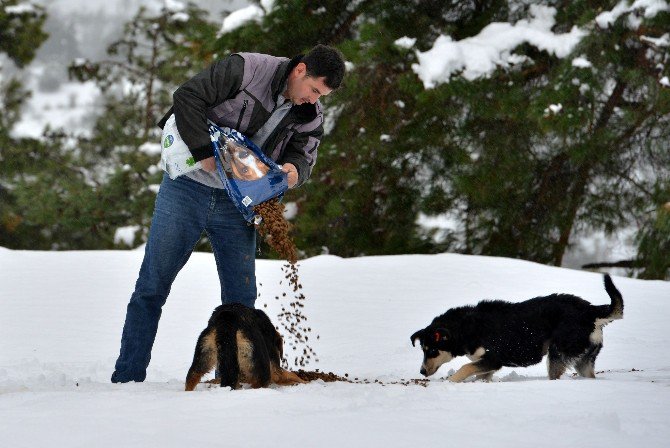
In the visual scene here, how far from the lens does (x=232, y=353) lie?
3.56m

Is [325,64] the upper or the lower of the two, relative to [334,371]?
upper

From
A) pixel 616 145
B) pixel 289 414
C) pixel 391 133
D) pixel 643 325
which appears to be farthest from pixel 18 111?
pixel 289 414

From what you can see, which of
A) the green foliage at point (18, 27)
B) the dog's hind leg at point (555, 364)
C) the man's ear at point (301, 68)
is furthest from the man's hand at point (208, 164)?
the green foliage at point (18, 27)

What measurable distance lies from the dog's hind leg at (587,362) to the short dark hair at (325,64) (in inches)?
84.7

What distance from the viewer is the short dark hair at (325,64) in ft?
12.7

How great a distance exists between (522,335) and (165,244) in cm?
223

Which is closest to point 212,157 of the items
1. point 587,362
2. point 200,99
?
point 200,99

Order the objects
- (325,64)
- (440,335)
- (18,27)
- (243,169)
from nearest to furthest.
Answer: (325,64) → (243,169) → (440,335) → (18,27)

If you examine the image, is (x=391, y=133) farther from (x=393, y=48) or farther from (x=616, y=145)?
(x=616, y=145)

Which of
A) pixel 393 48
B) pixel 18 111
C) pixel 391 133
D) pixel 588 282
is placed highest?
pixel 18 111

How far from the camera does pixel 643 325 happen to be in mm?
6191

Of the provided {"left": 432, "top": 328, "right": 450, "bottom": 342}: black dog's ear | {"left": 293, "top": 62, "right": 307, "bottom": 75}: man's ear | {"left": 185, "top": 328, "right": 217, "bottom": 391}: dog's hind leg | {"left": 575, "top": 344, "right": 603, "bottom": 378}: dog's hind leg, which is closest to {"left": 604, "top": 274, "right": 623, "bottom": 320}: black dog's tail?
{"left": 575, "top": 344, "right": 603, "bottom": 378}: dog's hind leg

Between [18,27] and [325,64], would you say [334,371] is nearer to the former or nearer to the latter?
[325,64]

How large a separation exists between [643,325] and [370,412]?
4.10m
